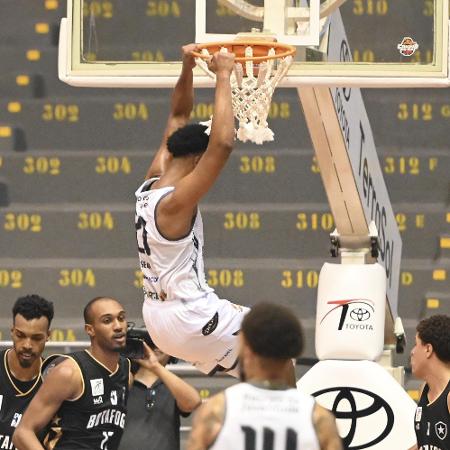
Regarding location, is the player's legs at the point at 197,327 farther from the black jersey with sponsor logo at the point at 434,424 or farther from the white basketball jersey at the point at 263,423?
the white basketball jersey at the point at 263,423

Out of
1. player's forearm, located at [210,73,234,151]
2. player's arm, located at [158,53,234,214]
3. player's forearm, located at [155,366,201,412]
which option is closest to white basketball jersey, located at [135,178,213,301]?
player's arm, located at [158,53,234,214]

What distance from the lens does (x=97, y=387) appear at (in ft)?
23.9

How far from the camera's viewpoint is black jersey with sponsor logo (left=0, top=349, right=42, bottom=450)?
7523mm

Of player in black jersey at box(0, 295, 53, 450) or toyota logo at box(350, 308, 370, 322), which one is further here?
toyota logo at box(350, 308, 370, 322)

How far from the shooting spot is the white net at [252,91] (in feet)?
19.9

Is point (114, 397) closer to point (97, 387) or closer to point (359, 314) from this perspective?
point (97, 387)

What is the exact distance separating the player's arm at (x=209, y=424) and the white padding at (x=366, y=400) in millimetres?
3343

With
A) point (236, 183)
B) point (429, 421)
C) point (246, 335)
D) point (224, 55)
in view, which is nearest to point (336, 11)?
point (224, 55)

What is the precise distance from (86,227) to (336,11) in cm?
482

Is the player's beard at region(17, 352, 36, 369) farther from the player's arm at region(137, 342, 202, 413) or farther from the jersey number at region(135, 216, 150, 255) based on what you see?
the jersey number at region(135, 216, 150, 255)

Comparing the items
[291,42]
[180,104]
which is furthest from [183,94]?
[291,42]

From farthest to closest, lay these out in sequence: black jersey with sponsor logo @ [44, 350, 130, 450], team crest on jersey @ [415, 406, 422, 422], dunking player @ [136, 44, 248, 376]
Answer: black jersey with sponsor logo @ [44, 350, 130, 450] → team crest on jersey @ [415, 406, 422, 422] → dunking player @ [136, 44, 248, 376]

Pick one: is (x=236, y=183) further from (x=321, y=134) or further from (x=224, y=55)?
(x=224, y=55)

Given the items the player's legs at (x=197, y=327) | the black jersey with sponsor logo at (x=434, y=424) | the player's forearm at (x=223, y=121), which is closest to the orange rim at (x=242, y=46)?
the player's forearm at (x=223, y=121)
